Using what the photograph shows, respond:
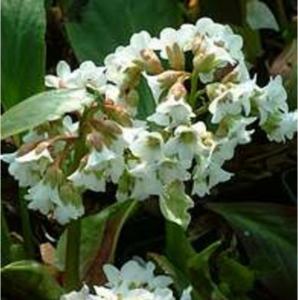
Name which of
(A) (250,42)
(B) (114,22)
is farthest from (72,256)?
(A) (250,42)

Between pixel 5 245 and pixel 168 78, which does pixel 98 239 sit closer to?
pixel 5 245

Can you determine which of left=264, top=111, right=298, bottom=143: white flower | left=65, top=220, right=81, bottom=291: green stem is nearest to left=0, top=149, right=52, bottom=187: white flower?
left=65, top=220, right=81, bottom=291: green stem

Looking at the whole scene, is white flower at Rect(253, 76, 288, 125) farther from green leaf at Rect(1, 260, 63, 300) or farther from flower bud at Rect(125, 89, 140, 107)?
green leaf at Rect(1, 260, 63, 300)

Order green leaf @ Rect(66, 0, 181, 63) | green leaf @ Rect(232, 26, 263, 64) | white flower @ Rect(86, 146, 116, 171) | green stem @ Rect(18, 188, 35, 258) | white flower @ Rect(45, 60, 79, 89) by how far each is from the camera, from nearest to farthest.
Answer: white flower @ Rect(86, 146, 116, 171) → white flower @ Rect(45, 60, 79, 89) → green stem @ Rect(18, 188, 35, 258) → green leaf @ Rect(66, 0, 181, 63) → green leaf @ Rect(232, 26, 263, 64)

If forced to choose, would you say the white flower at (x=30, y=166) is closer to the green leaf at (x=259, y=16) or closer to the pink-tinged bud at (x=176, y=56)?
the pink-tinged bud at (x=176, y=56)

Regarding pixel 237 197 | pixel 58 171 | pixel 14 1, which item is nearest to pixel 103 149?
pixel 58 171

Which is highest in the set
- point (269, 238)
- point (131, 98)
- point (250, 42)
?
point (131, 98)
